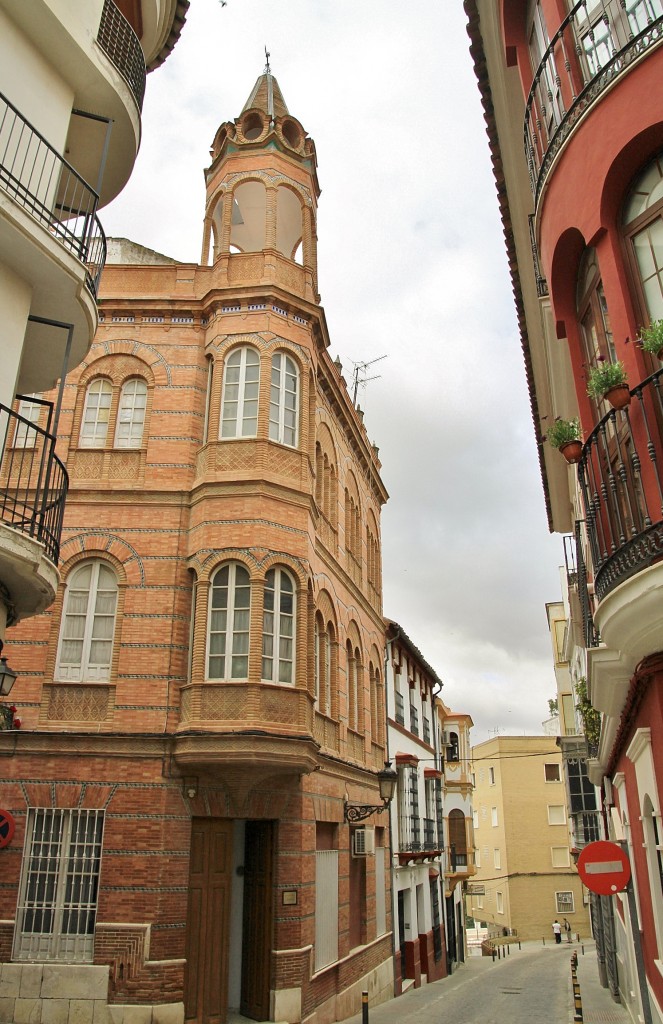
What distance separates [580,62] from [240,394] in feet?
30.5

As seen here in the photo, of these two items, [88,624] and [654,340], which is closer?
[654,340]

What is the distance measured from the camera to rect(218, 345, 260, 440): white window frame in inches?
617

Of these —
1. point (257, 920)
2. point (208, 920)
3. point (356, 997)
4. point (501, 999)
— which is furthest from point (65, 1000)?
point (501, 999)

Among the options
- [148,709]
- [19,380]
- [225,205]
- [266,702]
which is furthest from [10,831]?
[225,205]

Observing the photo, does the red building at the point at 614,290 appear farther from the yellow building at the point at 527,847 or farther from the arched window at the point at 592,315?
the yellow building at the point at 527,847

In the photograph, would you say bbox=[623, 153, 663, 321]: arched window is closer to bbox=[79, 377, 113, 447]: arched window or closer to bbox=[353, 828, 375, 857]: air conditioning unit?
bbox=[79, 377, 113, 447]: arched window

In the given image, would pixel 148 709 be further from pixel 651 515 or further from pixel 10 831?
pixel 651 515

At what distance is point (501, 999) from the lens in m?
21.0

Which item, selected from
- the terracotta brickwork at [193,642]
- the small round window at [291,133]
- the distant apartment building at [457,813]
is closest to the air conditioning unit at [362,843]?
the terracotta brickwork at [193,642]

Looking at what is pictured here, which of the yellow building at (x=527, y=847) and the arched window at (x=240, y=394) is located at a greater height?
the arched window at (x=240, y=394)

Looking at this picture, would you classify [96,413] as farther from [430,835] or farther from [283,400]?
[430,835]

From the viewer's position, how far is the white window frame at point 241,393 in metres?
15.7

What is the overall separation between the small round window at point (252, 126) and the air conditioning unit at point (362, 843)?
16003 mm

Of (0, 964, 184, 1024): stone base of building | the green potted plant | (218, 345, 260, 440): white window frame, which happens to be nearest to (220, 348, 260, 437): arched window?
(218, 345, 260, 440): white window frame
